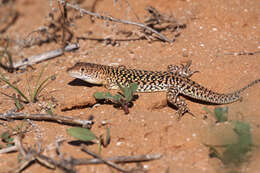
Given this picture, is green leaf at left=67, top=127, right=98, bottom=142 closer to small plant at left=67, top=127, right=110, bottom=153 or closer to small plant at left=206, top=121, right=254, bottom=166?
small plant at left=67, top=127, right=110, bottom=153

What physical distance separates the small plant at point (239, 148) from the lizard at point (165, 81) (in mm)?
1301

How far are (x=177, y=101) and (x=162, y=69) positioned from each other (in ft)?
4.03

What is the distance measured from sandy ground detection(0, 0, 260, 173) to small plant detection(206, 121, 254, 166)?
13 centimetres

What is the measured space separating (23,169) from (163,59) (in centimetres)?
398

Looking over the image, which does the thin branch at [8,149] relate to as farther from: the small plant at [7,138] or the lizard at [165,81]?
the lizard at [165,81]

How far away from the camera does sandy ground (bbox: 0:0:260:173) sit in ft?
15.0

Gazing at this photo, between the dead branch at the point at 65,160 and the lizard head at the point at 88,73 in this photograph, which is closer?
the dead branch at the point at 65,160

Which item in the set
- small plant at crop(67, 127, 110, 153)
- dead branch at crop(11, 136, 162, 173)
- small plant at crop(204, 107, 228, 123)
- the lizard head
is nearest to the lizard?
the lizard head

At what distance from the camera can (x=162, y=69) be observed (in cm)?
655

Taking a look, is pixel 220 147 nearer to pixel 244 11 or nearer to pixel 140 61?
pixel 140 61

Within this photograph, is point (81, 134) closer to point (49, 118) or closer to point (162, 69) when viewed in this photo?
point (49, 118)

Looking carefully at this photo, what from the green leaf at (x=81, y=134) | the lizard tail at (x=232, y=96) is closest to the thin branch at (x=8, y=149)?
the green leaf at (x=81, y=134)

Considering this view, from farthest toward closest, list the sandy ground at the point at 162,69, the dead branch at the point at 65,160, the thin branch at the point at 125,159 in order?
1. the sandy ground at the point at 162,69
2. the thin branch at the point at 125,159
3. the dead branch at the point at 65,160

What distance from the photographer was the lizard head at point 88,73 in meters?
5.98
